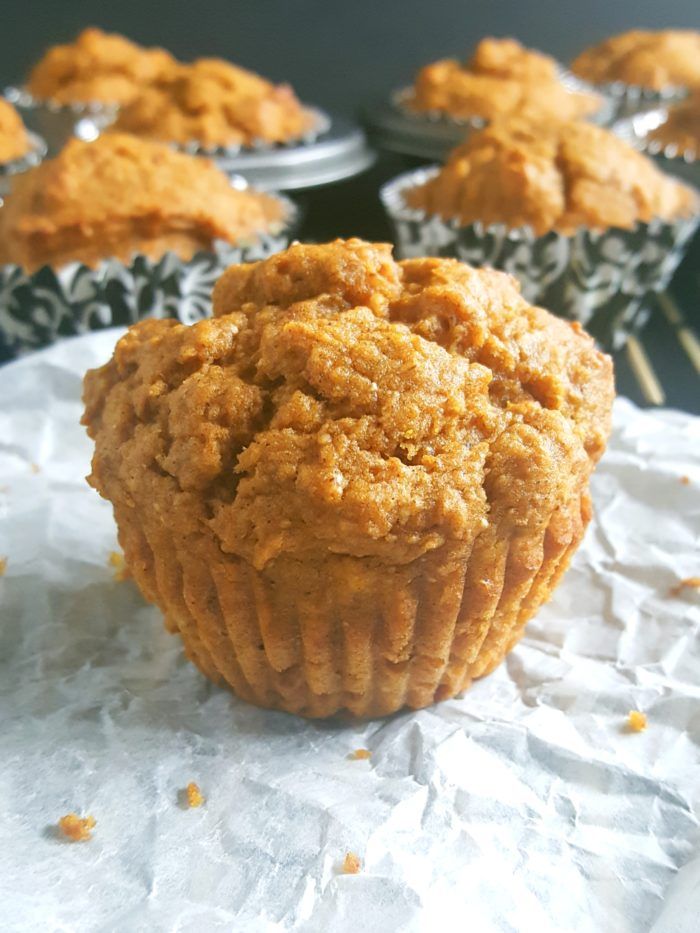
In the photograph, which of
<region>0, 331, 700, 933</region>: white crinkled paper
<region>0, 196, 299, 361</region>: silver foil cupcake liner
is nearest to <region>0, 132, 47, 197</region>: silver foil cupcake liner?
<region>0, 196, 299, 361</region>: silver foil cupcake liner

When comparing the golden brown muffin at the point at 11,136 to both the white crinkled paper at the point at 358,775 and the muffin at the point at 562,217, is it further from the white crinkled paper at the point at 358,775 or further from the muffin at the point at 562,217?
the white crinkled paper at the point at 358,775

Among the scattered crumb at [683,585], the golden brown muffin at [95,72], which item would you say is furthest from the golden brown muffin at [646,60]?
the scattered crumb at [683,585]

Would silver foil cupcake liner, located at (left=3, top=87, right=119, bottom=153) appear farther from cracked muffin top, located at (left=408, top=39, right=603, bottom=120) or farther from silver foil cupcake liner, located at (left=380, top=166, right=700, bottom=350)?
silver foil cupcake liner, located at (left=380, top=166, right=700, bottom=350)

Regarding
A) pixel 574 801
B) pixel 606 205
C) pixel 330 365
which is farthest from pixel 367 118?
pixel 574 801

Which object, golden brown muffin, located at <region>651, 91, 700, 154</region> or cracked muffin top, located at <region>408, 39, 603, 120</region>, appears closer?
golden brown muffin, located at <region>651, 91, 700, 154</region>

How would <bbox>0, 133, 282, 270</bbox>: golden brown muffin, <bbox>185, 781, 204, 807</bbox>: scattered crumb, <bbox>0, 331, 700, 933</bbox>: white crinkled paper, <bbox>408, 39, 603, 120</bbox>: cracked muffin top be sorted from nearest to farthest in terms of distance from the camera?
<bbox>0, 331, 700, 933</bbox>: white crinkled paper < <bbox>185, 781, 204, 807</bbox>: scattered crumb < <bbox>0, 133, 282, 270</bbox>: golden brown muffin < <bbox>408, 39, 603, 120</bbox>: cracked muffin top

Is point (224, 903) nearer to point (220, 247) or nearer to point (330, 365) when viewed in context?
point (330, 365)
